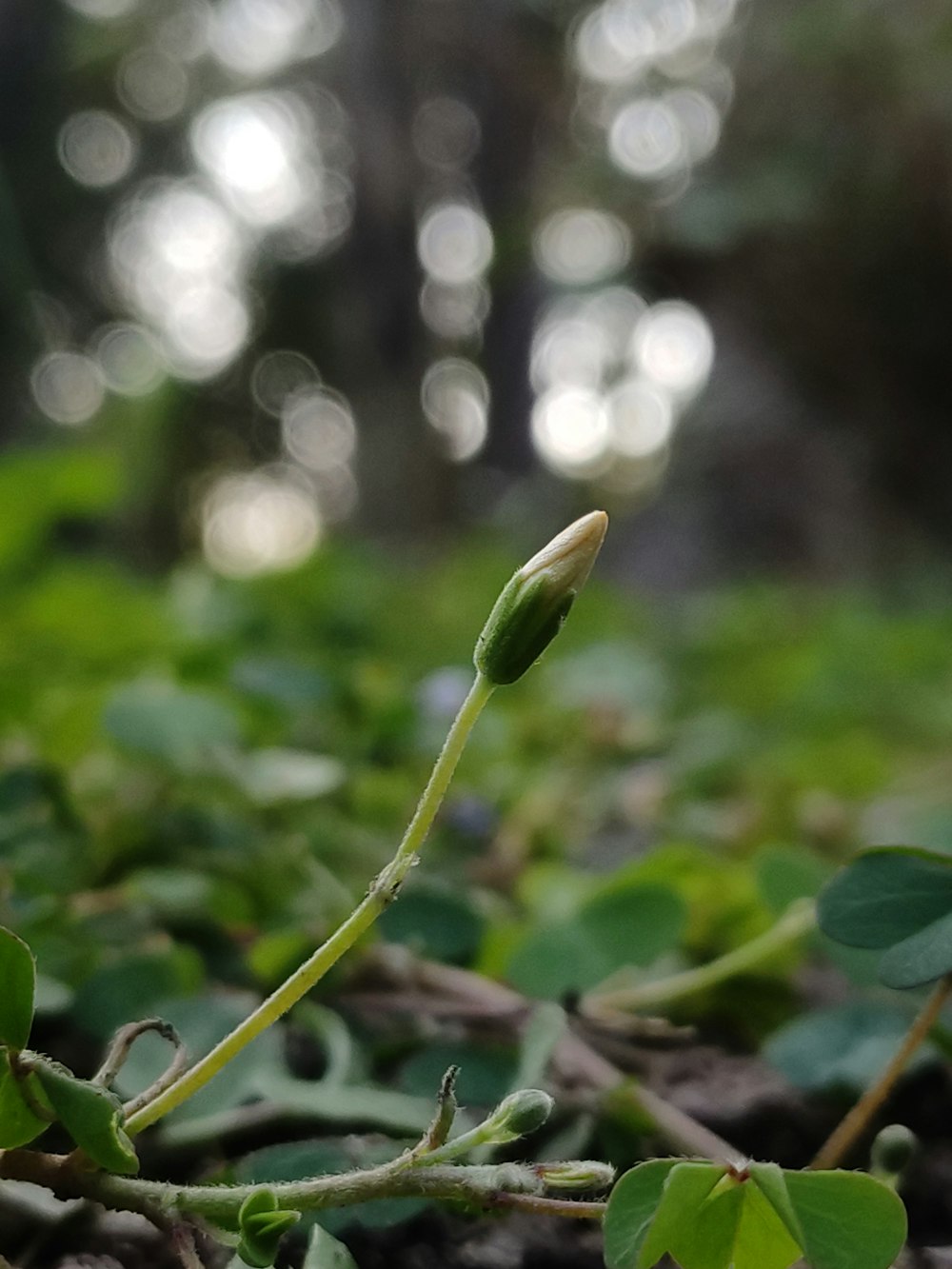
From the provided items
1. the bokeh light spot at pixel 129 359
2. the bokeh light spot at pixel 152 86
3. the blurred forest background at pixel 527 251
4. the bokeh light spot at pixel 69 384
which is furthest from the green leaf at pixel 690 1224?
the bokeh light spot at pixel 152 86

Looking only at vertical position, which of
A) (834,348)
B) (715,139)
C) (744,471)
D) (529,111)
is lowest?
(744,471)

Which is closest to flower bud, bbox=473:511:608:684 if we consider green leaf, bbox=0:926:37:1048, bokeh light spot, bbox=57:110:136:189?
green leaf, bbox=0:926:37:1048

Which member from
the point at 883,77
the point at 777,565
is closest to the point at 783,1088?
the point at 777,565

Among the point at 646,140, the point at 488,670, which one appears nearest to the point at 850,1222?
the point at 488,670

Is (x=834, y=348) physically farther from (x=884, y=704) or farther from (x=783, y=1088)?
(x=783, y=1088)

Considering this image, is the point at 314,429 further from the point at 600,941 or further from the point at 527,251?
the point at 600,941

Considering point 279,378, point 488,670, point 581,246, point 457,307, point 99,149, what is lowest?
point 488,670

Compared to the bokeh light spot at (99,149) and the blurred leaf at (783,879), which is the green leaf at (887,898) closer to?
the blurred leaf at (783,879)
